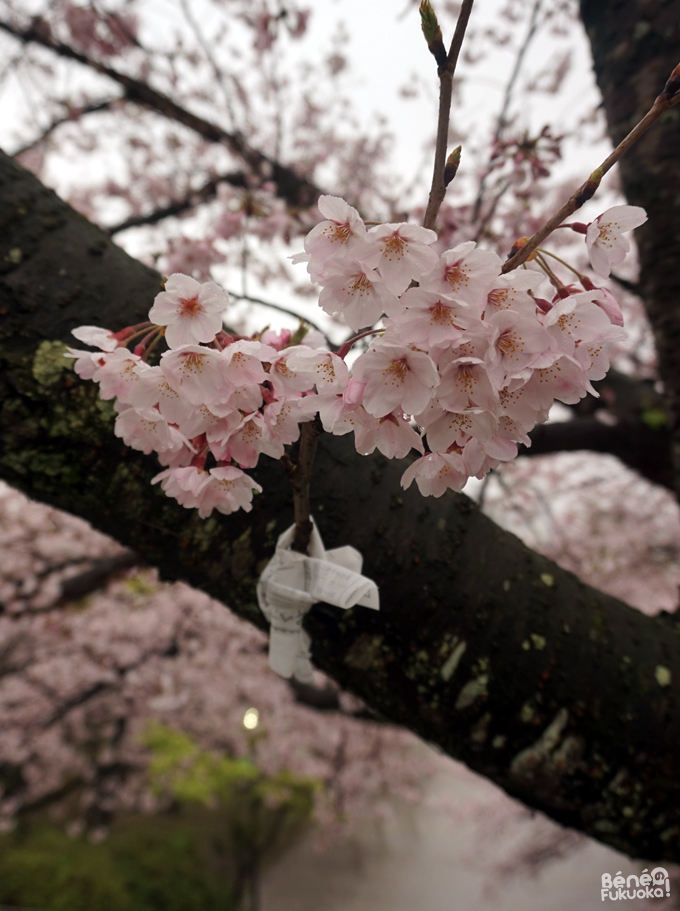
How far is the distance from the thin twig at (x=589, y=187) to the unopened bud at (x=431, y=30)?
0.20m

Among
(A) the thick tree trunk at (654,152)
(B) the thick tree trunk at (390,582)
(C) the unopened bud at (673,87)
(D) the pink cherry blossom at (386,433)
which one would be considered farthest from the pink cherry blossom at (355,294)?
(A) the thick tree trunk at (654,152)

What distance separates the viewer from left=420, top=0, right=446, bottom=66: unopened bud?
0.50 meters

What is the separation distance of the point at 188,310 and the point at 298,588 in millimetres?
452

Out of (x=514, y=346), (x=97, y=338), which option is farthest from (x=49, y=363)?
(x=514, y=346)

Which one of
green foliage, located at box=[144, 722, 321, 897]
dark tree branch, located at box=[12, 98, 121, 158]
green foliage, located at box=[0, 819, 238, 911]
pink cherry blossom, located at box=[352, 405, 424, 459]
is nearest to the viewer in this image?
pink cherry blossom, located at box=[352, 405, 424, 459]

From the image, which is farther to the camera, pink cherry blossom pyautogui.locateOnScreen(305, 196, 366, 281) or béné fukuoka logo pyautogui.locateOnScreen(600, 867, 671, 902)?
béné fukuoka logo pyautogui.locateOnScreen(600, 867, 671, 902)

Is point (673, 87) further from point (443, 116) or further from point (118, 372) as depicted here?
point (118, 372)

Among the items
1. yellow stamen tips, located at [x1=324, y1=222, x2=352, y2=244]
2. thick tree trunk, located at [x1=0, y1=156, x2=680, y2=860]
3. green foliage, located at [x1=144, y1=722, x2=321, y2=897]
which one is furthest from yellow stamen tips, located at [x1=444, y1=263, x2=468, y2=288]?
green foliage, located at [x1=144, y1=722, x2=321, y2=897]

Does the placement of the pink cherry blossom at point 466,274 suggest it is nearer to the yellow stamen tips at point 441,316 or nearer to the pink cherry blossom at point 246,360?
the yellow stamen tips at point 441,316

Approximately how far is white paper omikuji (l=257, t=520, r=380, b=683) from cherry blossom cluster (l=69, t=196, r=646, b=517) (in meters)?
0.20

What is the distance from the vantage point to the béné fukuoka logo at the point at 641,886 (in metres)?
1.30

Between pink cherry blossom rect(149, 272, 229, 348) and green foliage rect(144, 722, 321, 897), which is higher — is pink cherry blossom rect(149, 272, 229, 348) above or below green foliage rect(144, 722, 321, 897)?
above

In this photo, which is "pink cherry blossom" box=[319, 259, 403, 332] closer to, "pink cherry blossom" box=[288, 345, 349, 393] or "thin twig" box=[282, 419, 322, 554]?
"pink cherry blossom" box=[288, 345, 349, 393]

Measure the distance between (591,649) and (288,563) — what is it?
2.22ft
